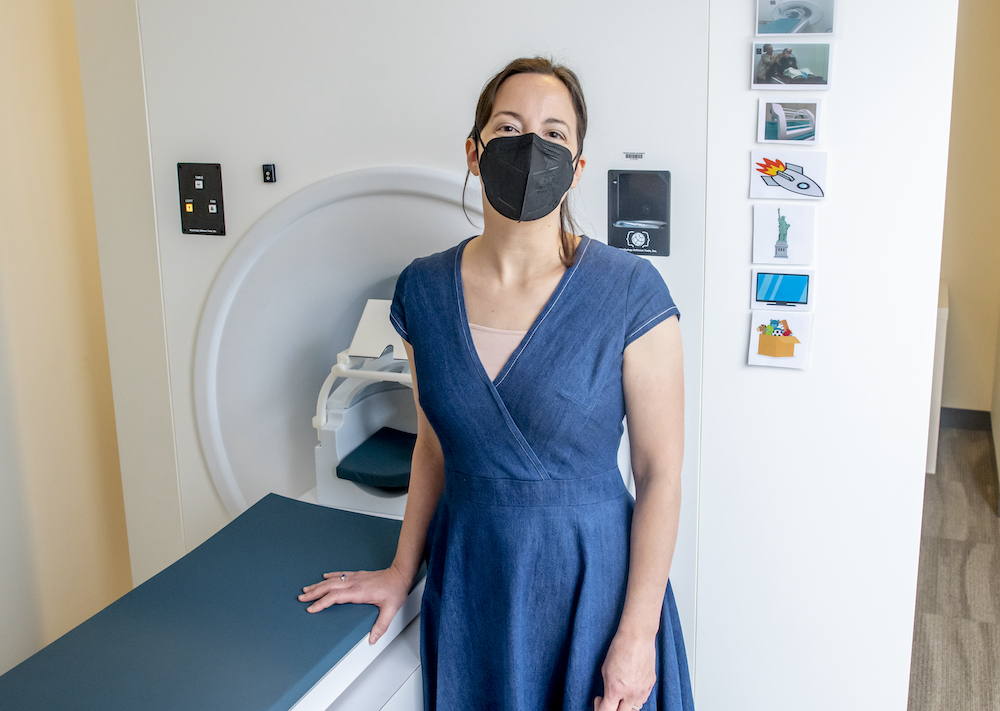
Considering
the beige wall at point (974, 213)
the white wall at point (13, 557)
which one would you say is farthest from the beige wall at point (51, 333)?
the beige wall at point (974, 213)

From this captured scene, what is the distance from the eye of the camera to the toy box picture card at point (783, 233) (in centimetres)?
139

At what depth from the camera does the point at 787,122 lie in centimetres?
137

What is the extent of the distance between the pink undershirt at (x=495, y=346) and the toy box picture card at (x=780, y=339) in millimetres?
504

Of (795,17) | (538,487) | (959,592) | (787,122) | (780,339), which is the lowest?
(959,592)

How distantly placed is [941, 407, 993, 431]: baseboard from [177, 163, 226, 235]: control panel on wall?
12.9ft

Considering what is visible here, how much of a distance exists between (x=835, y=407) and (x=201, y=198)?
4.36 feet

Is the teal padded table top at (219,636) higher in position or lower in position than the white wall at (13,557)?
higher

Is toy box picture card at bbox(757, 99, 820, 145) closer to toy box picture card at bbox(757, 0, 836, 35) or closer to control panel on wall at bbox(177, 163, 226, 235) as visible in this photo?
toy box picture card at bbox(757, 0, 836, 35)

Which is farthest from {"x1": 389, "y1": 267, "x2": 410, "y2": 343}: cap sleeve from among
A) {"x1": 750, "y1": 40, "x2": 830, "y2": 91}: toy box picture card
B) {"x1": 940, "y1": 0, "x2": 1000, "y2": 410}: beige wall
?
{"x1": 940, "y1": 0, "x2": 1000, "y2": 410}: beige wall

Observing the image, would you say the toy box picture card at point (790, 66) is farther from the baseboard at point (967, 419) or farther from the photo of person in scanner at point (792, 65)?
the baseboard at point (967, 419)

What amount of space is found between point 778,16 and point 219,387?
1.34m

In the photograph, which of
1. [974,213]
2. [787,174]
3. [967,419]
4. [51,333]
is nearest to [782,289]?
[787,174]

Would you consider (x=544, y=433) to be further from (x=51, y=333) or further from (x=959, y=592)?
(x=959, y=592)

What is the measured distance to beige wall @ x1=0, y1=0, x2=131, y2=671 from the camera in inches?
80.3
